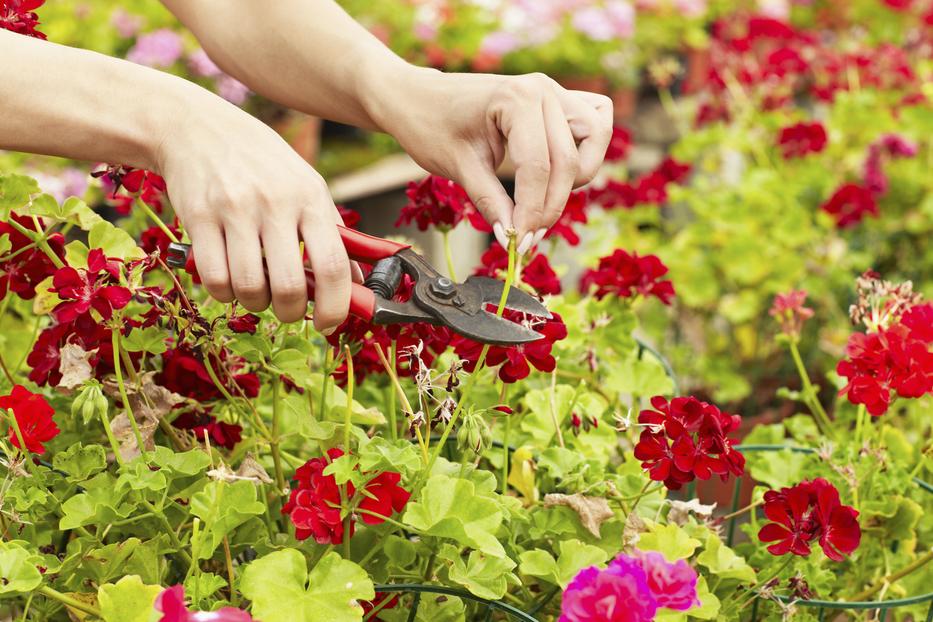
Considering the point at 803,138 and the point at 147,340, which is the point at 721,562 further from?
the point at 803,138

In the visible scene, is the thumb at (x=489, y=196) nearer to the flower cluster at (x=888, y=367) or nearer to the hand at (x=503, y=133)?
the hand at (x=503, y=133)

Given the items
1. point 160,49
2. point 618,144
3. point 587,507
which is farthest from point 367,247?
point 160,49

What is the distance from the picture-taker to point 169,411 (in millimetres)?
962

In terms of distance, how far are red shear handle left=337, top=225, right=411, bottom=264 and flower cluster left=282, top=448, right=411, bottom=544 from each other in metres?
0.15

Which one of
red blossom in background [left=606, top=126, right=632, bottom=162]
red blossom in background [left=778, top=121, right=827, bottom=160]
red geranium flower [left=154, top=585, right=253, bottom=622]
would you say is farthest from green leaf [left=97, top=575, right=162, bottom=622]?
red blossom in background [left=778, top=121, right=827, bottom=160]

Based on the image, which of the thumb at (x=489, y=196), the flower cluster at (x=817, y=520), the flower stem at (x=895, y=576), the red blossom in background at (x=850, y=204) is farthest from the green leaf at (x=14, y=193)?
the red blossom in background at (x=850, y=204)

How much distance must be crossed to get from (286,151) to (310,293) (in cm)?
11

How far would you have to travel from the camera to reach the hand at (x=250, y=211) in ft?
2.29

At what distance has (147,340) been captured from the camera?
939mm

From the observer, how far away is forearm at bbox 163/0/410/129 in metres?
1.03

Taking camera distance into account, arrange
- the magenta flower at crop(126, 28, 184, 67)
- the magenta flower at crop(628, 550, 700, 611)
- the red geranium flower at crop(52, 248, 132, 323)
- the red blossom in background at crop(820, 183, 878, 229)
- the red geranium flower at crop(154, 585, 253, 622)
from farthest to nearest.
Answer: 1. the magenta flower at crop(126, 28, 184, 67)
2. the red blossom in background at crop(820, 183, 878, 229)
3. the red geranium flower at crop(52, 248, 132, 323)
4. the magenta flower at crop(628, 550, 700, 611)
5. the red geranium flower at crop(154, 585, 253, 622)

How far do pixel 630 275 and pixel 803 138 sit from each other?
1181 mm

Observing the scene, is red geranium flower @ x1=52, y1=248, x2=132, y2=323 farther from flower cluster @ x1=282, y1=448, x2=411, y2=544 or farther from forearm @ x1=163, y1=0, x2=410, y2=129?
forearm @ x1=163, y1=0, x2=410, y2=129

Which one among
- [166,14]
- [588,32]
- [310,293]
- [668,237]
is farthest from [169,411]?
[588,32]
